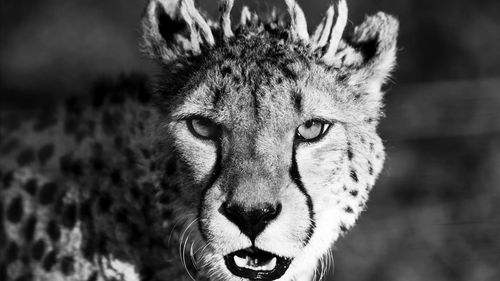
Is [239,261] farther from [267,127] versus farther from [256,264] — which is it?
[267,127]

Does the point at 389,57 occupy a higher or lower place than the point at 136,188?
higher

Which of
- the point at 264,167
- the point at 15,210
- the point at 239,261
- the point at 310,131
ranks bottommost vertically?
the point at 15,210

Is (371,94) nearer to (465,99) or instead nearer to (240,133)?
(240,133)

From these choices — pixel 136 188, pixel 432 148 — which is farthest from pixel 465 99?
pixel 136 188

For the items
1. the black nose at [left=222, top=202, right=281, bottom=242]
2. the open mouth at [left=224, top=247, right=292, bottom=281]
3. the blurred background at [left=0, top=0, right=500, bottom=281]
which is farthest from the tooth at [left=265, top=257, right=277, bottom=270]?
the blurred background at [left=0, top=0, right=500, bottom=281]

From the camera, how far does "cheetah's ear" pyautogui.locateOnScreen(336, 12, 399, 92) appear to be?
2695 millimetres

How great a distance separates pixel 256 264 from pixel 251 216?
20 centimetres

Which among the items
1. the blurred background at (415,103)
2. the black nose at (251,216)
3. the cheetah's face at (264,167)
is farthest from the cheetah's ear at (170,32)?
the blurred background at (415,103)

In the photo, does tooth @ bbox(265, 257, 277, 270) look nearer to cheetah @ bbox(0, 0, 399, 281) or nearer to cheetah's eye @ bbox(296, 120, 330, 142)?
cheetah @ bbox(0, 0, 399, 281)

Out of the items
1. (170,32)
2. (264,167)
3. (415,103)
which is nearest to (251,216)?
(264,167)

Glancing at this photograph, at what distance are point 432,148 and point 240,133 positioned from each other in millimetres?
3741

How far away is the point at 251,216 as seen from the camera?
228cm

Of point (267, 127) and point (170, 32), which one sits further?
point (170, 32)

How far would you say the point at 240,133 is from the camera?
7.85 feet
